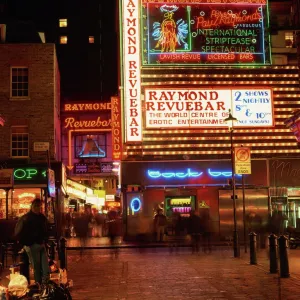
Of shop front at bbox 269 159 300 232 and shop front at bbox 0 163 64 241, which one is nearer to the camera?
shop front at bbox 0 163 64 241

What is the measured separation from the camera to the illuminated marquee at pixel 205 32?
31.5 m

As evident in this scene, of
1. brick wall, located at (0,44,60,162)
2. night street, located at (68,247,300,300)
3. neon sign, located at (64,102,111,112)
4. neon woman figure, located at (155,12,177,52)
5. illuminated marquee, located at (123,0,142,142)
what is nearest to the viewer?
night street, located at (68,247,300,300)

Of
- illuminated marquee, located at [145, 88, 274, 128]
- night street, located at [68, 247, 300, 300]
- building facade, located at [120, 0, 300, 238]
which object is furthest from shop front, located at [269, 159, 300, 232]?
night street, located at [68, 247, 300, 300]

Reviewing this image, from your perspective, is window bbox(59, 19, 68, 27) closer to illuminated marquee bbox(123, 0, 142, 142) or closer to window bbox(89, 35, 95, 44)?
window bbox(89, 35, 95, 44)

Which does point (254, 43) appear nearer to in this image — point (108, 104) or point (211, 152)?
point (211, 152)

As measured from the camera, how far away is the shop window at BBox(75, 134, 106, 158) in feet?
161

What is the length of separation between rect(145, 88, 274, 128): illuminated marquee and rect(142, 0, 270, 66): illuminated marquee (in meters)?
1.68

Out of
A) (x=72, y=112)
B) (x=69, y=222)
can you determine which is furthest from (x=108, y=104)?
(x=69, y=222)

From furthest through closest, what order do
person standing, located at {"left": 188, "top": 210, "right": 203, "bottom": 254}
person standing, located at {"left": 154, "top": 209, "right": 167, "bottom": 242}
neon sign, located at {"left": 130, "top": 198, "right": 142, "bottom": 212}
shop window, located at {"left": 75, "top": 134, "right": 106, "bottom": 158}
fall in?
1. shop window, located at {"left": 75, "top": 134, "right": 106, "bottom": 158}
2. neon sign, located at {"left": 130, "top": 198, "right": 142, "bottom": 212}
3. person standing, located at {"left": 154, "top": 209, "right": 167, "bottom": 242}
4. person standing, located at {"left": 188, "top": 210, "right": 203, "bottom": 254}

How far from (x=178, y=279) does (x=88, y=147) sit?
35.2 m

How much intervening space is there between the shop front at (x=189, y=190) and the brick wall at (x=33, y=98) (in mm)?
4771

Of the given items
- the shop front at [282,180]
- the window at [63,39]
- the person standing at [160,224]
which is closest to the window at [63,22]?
the window at [63,39]

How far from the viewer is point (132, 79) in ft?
99.8

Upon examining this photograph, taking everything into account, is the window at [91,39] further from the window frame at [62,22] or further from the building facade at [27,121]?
the building facade at [27,121]
